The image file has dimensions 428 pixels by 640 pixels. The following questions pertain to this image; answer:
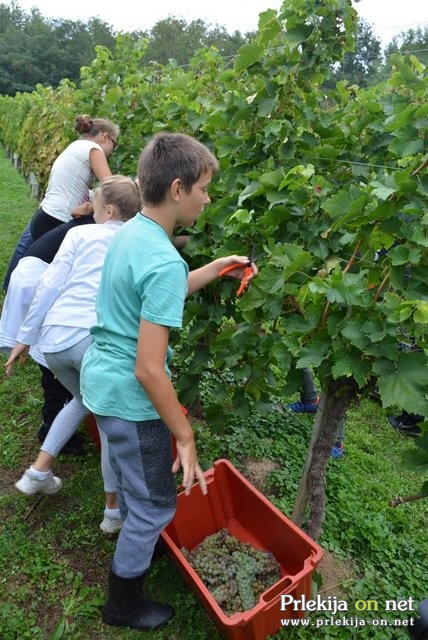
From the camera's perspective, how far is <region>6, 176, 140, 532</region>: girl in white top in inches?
88.7

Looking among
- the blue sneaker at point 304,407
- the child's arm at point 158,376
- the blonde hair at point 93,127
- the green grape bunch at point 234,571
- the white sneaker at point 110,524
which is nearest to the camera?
the child's arm at point 158,376

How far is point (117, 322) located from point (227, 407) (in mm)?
1948

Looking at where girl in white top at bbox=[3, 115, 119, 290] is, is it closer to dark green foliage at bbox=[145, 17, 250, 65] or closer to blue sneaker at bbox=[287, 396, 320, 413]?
blue sneaker at bbox=[287, 396, 320, 413]

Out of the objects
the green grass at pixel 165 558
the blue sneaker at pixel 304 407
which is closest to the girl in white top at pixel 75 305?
the green grass at pixel 165 558

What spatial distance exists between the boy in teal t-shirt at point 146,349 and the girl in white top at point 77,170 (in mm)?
1773

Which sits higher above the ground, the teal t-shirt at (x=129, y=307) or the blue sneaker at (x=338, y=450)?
the teal t-shirt at (x=129, y=307)

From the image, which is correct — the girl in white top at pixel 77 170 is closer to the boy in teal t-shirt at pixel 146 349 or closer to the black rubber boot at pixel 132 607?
the boy in teal t-shirt at pixel 146 349

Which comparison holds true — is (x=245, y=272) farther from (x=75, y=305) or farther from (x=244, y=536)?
(x=244, y=536)

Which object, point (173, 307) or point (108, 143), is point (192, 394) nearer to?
point (173, 307)

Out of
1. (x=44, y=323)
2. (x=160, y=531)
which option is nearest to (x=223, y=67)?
(x=44, y=323)

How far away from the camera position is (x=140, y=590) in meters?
2.00

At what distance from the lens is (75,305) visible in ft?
7.54

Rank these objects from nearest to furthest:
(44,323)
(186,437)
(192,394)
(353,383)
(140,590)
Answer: (186,437) < (353,383) < (140,590) < (44,323) < (192,394)

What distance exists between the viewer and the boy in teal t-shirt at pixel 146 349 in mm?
1510
